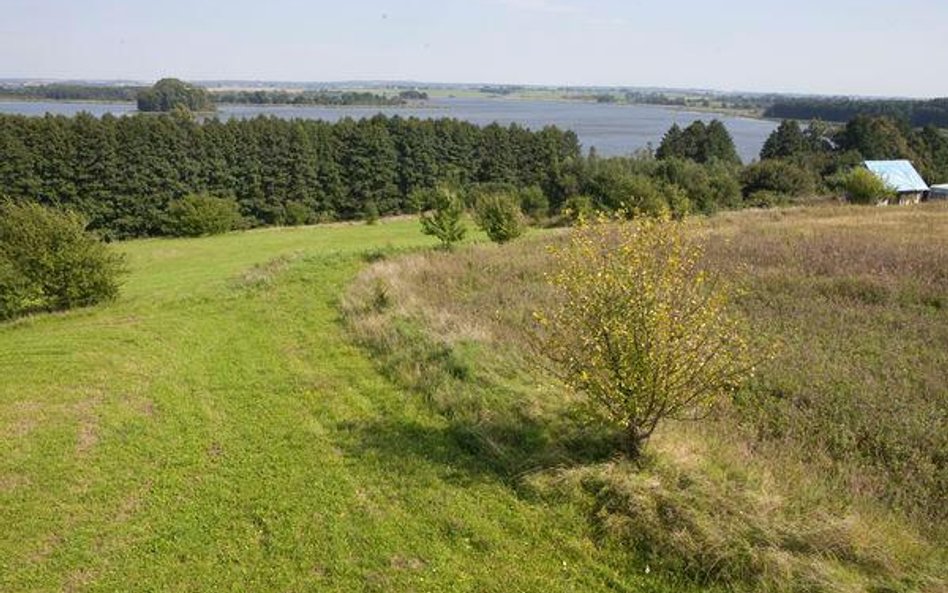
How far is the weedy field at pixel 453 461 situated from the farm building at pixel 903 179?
4200cm

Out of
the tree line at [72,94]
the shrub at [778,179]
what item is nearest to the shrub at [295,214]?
the shrub at [778,179]

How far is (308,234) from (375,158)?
1859 cm

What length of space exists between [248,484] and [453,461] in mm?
2866

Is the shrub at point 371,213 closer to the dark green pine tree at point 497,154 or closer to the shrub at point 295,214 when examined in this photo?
the shrub at point 295,214

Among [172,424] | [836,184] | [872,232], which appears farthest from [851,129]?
[172,424]

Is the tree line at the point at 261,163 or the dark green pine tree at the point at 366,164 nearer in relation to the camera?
the tree line at the point at 261,163

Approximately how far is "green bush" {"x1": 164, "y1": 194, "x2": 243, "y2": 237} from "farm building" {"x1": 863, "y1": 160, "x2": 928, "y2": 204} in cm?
4973

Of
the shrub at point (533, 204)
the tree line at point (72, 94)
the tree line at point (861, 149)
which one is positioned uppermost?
the tree line at point (72, 94)

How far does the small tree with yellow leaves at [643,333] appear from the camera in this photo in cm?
798

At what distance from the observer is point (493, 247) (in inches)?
999

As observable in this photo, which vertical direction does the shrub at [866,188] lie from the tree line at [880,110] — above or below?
below

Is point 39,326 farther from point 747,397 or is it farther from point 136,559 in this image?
point 747,397

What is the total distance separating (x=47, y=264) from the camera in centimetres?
2030

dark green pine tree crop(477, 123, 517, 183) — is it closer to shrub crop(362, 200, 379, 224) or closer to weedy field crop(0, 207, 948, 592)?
shrub crop(362, 200, 379, 224)
